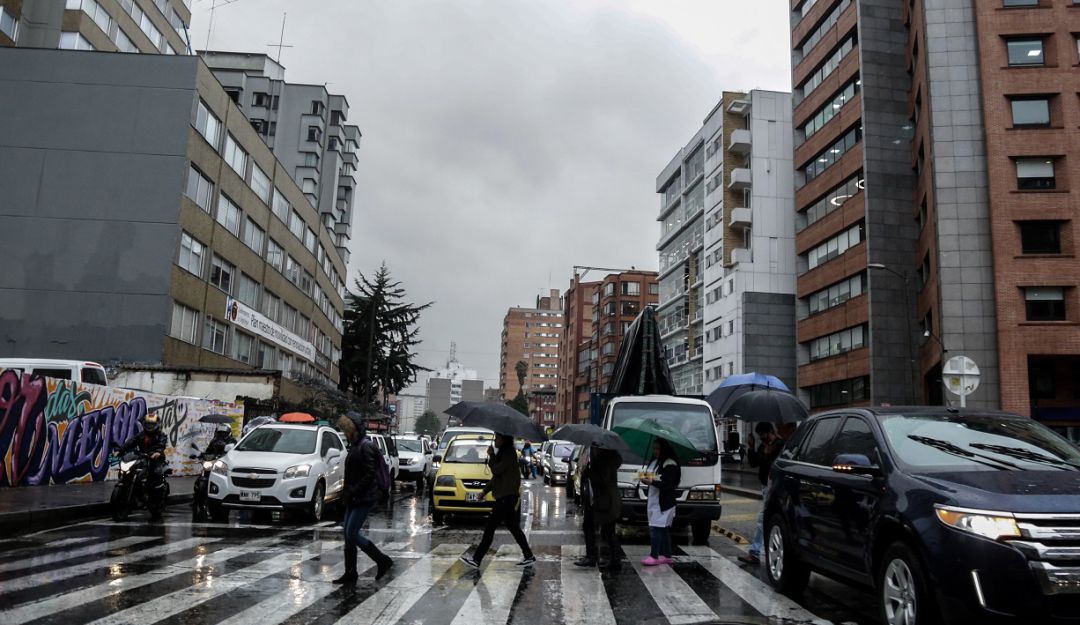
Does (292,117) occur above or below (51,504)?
above

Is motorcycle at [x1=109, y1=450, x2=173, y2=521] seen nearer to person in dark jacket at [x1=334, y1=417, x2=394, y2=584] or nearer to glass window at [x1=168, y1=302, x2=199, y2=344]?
person in dark jacket at [x1=334, y1=417, x2=394, y2=584]

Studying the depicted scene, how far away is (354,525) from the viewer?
8234mm

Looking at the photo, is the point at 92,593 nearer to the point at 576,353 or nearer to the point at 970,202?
the point at 970,202

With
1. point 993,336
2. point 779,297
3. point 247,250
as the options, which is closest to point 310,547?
point 993,336

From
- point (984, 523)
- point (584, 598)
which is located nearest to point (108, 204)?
point (584, 598)

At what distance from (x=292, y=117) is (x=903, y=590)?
6580 cm

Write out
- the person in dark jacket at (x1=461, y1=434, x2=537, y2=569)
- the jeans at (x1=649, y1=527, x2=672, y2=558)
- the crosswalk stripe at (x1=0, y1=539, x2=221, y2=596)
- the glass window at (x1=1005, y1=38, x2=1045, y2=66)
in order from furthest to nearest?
1. the glass window at (x1=1005, y1=38, x2=1045, y2=66)
2. the jeans at (x1=649, y1=527, x2=672, y2=558)
3. the person in dark jacket at (x1=461, y1=434, x2=537, y2=569)
4. the crosswalk stripe at (x1=0, y1=539, x2=221, y2=596)

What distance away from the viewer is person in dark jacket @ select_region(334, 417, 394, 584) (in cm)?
828

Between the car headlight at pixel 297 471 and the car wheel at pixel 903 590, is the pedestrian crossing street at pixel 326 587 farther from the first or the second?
the car headlight at pixel 297 471

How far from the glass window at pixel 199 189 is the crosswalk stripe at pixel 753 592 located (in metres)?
28.4

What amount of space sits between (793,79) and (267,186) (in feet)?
110

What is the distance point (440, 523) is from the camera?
1465 centimetres

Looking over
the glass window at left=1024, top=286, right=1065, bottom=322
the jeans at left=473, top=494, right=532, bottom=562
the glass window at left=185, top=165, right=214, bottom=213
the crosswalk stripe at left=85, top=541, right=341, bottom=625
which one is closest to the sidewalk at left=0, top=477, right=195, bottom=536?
the crosswalk stripe at left=85, top=541, right=341, bottom=625

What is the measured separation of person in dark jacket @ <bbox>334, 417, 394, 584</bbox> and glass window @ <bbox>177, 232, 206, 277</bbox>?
26.6m
